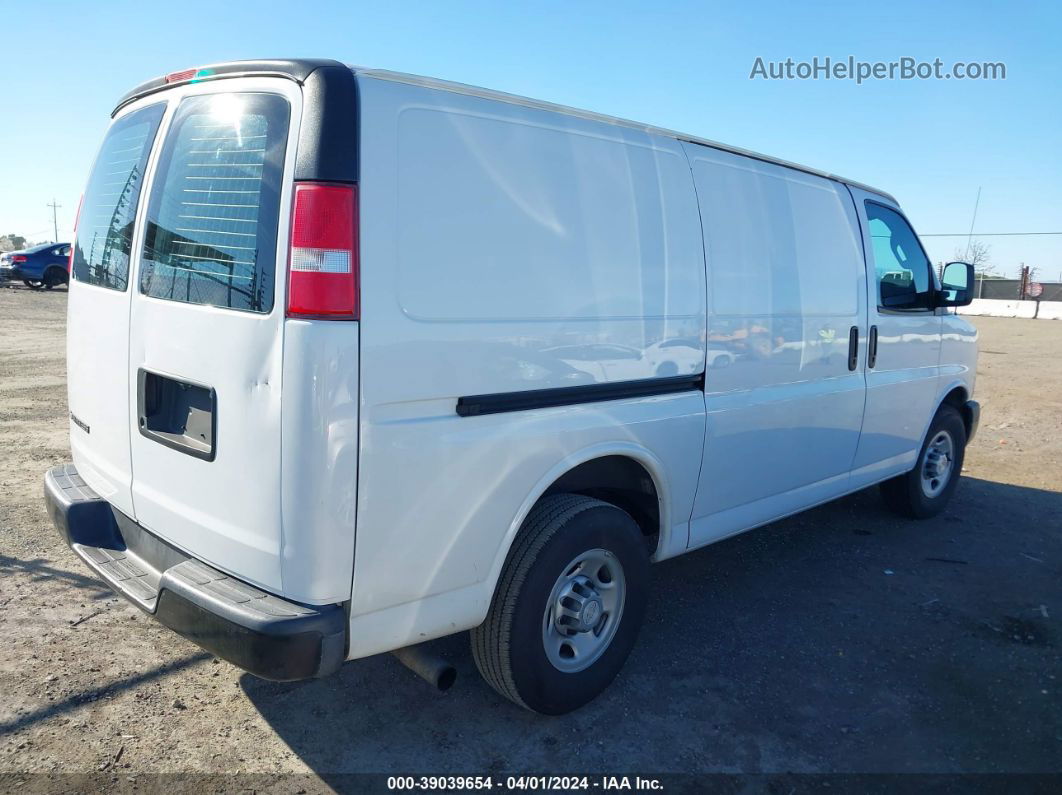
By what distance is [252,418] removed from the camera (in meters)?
2.41

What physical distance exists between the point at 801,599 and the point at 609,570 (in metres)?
1.70

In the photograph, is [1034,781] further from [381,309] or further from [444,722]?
[381,309]

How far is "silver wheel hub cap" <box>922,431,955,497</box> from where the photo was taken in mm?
5977

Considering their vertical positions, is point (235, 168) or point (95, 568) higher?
point (235, 168)

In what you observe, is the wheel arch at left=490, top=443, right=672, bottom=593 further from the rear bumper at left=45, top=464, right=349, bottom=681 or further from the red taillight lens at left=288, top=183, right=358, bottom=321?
the red taillight lens at left=288, top=183, right=358, bottom=321

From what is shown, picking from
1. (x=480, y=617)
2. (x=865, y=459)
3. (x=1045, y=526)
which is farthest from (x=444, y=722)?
(x=1045, y=526)

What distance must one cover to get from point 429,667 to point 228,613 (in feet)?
2.36

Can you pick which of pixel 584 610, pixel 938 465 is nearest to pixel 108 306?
pixel 584 610

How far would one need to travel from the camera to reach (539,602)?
298 cm

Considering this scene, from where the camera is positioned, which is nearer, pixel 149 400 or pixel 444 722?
pixel 149 400

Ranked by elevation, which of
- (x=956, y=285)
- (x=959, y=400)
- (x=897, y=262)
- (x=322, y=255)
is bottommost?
(x=959, y=400)

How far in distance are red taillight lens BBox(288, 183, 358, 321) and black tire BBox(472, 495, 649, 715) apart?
1164 millimetres

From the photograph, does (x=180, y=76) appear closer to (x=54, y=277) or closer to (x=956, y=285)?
(x=956, y=285)

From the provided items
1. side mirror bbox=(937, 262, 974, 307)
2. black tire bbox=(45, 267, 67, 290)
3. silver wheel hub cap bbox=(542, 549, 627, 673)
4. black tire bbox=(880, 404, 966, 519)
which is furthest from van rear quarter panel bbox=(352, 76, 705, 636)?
black tire bbox=(45, 267, 67, 290)
